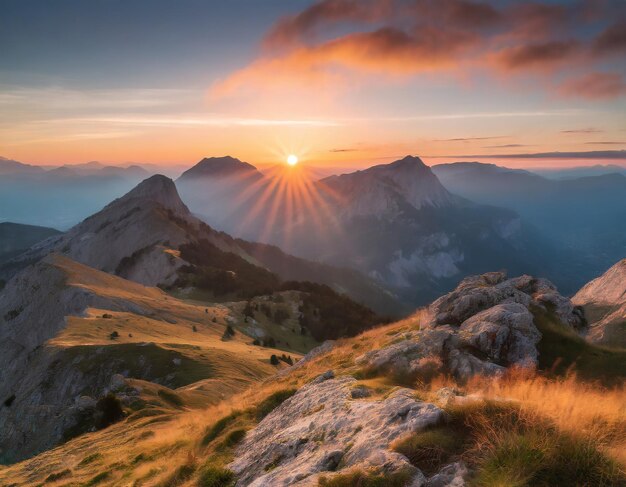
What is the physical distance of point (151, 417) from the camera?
30.4m

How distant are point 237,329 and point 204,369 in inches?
1751

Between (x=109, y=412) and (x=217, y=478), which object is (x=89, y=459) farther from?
(x=217, y=478)

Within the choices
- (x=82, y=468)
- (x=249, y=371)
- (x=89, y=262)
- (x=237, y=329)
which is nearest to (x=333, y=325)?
(x=237, y=329)

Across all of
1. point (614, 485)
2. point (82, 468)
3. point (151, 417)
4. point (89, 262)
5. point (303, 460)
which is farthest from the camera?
point (89, 262)

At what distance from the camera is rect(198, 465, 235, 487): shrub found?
12734 millimetres

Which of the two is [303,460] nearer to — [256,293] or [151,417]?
[151,417]

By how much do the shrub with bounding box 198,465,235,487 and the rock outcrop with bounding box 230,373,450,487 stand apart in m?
0.27

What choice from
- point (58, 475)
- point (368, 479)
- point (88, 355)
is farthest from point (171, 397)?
point (368, 479)

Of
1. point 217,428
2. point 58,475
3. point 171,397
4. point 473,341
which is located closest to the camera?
point 217,428

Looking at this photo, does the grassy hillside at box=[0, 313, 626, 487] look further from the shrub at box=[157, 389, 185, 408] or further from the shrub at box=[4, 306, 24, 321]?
the shrub at box=[4, 306, 24, 321]

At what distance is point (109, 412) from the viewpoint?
32125 millimetres

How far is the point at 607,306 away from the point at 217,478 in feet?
105

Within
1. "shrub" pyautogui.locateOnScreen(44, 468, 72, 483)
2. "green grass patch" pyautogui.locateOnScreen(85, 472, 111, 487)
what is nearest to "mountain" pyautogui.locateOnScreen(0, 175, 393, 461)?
"shrub" pyautogui.locateOnScreen(44, 468, 72, 483)

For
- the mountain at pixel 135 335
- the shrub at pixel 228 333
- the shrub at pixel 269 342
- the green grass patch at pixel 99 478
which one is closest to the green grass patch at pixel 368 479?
the green grass patch at pixel 99 478
